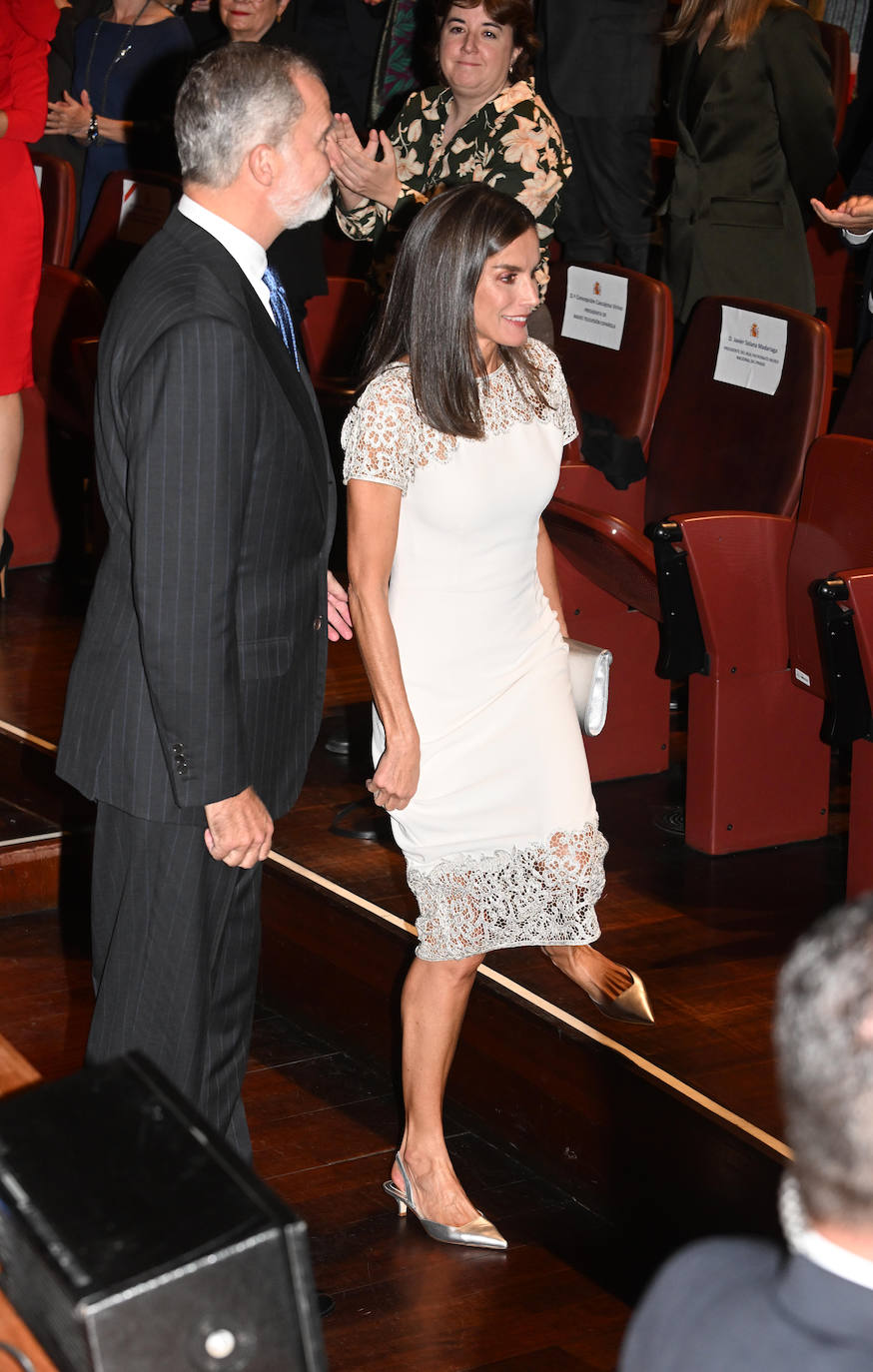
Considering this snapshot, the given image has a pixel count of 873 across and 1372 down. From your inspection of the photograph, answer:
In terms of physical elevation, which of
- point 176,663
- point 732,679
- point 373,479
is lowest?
point 732,679

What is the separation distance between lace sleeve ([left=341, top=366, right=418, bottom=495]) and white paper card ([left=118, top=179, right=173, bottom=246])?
2.53 metres

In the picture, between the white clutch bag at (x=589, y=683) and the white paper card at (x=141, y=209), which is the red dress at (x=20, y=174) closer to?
the white paper card at (x=141, y=209)

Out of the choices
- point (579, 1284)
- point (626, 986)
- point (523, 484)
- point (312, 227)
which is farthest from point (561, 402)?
point (312, 227)

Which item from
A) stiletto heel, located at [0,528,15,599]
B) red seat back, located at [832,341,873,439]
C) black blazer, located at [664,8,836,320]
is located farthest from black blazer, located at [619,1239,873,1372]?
stiletto heel, located at [0,528,15,599]

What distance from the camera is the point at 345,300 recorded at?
14.4 feet

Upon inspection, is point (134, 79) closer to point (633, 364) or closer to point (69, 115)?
point (69, 115)

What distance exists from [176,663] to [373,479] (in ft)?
1.38

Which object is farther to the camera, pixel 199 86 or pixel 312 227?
pixel 312 227


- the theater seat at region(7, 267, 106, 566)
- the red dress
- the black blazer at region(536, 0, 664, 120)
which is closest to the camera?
the red dress

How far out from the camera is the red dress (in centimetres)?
318

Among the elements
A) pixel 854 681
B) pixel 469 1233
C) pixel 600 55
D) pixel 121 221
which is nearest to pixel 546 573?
pixel 854 681

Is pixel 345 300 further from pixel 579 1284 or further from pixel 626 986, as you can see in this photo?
pixel 579 1284

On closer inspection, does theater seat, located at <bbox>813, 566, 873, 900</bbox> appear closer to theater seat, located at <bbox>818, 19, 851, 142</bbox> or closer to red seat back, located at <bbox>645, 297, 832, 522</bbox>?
red seat back, located at <bbox>645, 297, 832, 522</bbox>

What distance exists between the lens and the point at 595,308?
3.44m
